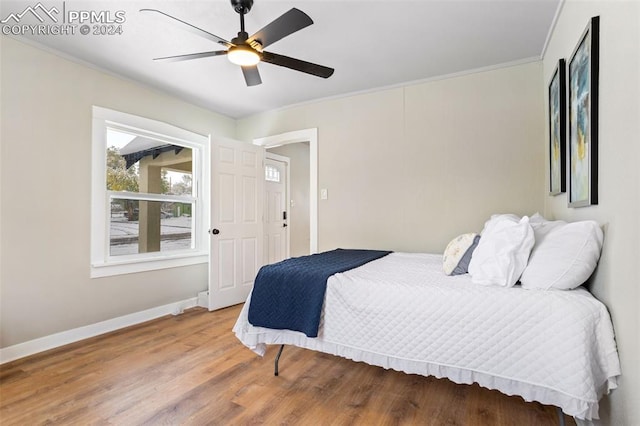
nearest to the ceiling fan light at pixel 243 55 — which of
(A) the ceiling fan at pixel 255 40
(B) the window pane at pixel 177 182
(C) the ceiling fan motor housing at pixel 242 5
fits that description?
(A) the ceiling fan at pixel 255 40

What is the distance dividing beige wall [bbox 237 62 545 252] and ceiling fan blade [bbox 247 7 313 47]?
1884 mm

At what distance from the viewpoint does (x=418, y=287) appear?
5.49 feet

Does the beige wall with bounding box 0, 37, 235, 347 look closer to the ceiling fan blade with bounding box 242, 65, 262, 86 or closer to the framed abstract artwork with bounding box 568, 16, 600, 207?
the ceiling fan blade with bounding box 242, 65, 262, 86

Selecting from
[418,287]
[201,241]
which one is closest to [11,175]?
Answer: [201,241]

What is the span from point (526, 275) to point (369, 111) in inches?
103

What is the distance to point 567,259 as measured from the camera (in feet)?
4.71

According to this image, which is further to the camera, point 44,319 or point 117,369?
point 44,319

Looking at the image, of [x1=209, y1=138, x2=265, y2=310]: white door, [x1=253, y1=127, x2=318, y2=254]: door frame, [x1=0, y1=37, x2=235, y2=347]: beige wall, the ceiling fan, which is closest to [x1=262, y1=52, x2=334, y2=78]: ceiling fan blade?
the ceiling fan

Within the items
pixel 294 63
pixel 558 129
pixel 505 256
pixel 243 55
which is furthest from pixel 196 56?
pixel 558 129

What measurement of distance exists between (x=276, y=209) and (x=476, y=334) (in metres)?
4.22

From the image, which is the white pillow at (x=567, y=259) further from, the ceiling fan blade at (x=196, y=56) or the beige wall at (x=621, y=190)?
the ceiling fan blade at (x=196, y=56)

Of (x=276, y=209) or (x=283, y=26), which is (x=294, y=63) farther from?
(x=276, y=209)

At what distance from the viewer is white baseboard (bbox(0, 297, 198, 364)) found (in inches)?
96.3

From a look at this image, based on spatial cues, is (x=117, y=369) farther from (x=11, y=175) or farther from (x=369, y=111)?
(x=369, y=111)
